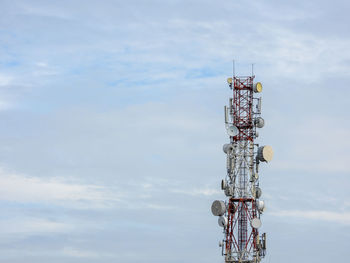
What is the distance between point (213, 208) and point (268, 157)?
8.99 meters

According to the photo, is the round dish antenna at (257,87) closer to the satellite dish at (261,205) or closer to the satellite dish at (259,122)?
the satellite dish at (259,122)

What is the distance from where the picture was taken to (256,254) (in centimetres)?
10988

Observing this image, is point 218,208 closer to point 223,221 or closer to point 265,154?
point 223,221

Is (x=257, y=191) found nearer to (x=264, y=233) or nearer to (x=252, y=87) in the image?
(x=264, y=233)

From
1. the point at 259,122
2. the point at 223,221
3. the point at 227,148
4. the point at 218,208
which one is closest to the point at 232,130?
the point at 227,148

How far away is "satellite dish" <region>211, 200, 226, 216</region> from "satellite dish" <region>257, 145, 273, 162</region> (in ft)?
23.3

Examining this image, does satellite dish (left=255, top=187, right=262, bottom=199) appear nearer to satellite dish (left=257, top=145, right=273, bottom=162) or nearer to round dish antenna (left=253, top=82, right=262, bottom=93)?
satellite dish (left=257, top=145, right=273, bottom=162)

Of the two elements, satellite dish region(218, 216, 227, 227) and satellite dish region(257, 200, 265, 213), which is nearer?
satellite dish region(218, 216, 227, 227)

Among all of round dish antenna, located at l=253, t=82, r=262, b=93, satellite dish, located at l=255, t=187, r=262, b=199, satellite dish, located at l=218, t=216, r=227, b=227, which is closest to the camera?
satellite dish, located at l=218, t=216, r=227, b=227

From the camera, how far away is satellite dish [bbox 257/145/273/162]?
11094 cm

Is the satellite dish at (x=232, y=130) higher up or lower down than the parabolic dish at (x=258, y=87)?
lower down

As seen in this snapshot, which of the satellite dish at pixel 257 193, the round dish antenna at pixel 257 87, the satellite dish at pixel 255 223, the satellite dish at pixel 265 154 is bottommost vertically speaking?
the satellite dish at pixel 255 223

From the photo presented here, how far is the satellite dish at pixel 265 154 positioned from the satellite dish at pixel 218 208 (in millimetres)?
7111

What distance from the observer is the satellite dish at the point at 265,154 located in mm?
110938
